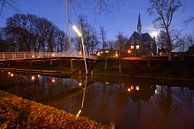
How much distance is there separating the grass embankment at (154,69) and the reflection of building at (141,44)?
49.1 m

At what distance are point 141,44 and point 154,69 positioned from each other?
60246 mm

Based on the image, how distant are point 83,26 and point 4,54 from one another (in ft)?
109

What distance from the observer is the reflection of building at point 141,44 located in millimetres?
88594

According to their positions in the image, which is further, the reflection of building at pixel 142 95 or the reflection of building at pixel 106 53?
the reflection of building at pixel 106 53

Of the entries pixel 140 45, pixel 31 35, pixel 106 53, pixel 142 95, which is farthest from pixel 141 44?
pixel 142 95

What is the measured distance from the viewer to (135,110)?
45.9 feet

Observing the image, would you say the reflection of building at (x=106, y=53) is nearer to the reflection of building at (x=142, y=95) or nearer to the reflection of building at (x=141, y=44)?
the reflection of building at (x=141, y=44)

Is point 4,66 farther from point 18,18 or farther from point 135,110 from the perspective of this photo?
point 135,110

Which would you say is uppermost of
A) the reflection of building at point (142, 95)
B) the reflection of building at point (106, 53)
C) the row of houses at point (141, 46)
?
the row of houses at point (141, 46)

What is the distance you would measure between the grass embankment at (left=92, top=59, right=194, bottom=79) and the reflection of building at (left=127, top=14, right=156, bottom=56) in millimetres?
49118

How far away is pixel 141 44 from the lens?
299 ft

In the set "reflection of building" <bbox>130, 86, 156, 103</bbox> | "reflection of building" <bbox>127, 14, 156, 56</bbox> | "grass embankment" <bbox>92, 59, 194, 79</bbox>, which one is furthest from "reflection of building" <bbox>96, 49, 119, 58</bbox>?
"reflection of building" <bbox>130, 86, 156, 103</bbox>

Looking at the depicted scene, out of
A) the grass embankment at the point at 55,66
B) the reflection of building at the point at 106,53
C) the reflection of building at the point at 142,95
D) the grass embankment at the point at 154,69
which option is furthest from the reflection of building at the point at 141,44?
the reflection of building at the point at 142,95

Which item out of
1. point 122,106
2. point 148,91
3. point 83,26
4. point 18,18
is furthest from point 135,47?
point 122,106
